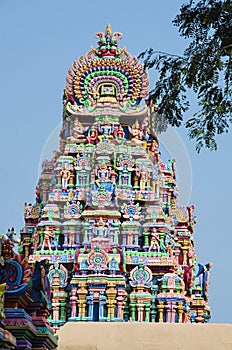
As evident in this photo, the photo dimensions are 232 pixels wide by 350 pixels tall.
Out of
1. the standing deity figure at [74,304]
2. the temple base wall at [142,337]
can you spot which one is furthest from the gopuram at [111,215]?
the temple base wall at [142,337]

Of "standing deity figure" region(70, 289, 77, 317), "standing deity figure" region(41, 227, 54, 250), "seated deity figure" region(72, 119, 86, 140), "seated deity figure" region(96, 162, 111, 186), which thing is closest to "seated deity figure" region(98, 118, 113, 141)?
"seated deity figure" region(72, 119, 86, 140)

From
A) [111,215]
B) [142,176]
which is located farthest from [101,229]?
[142,176]

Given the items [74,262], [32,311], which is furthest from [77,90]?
[32,311]

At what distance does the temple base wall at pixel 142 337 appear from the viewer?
19.7m

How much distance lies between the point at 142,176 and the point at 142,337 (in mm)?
11658

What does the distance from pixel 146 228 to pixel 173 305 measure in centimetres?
261

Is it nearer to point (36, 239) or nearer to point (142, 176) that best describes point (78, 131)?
point (142, 176)

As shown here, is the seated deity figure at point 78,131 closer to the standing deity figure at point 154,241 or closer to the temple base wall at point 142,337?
the standing deity figure at point 154,241

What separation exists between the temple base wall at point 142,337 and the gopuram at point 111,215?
7.19 meters

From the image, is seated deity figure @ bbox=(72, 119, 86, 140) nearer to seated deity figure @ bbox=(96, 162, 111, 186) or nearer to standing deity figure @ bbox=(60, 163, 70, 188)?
standing deity figure @ bbox=(60, 163, 70, 188)

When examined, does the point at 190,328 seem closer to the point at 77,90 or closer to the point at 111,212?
the point at 111,212

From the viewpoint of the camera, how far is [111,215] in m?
30.3

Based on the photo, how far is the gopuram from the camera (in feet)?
96.1

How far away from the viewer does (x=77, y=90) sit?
32.7 meters
